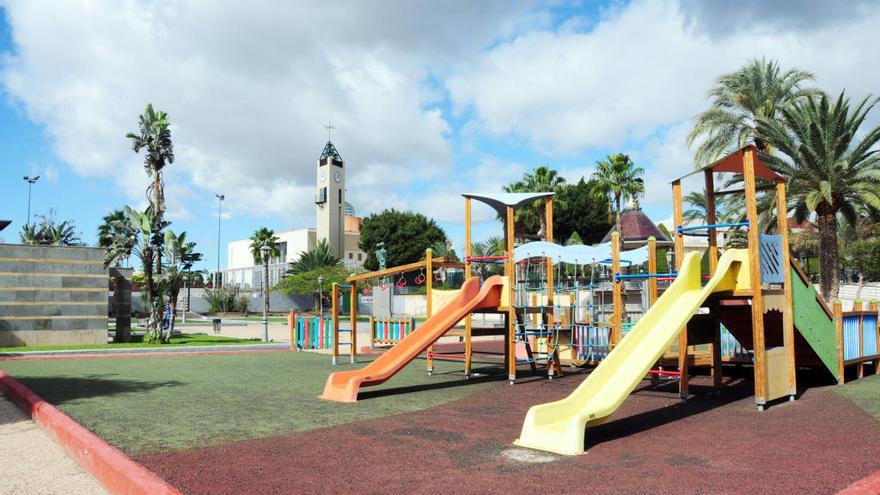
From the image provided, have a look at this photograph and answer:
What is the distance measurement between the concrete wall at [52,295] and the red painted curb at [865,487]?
23.1 m

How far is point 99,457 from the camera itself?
571cm

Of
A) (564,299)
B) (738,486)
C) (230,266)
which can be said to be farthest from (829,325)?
(230,266)

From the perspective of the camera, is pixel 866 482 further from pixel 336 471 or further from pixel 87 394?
pixel 87 394

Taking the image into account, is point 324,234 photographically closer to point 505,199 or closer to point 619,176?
point 619,176

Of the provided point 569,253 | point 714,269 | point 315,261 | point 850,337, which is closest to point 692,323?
point 714,269

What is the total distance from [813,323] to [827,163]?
1474 centimetres

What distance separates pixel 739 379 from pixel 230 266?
102 metres

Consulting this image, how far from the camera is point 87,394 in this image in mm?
10297

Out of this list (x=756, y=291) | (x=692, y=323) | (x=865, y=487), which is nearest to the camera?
(x=865, y=487)

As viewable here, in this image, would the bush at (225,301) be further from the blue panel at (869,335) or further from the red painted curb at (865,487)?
the red painted curb at (865,487)

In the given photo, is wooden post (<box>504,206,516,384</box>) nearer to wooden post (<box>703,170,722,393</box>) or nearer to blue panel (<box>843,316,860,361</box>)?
wooden post (<box>703,170,722,393</box>)

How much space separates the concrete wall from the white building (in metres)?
53.8

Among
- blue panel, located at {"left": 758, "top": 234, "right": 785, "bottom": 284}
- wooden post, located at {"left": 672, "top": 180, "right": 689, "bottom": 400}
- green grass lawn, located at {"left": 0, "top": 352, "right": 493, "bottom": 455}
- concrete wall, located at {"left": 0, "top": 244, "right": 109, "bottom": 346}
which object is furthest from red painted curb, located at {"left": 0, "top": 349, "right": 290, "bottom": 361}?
blue panel, located at {"left": 758, "top": 234, "right": 785, "bottom": 284}

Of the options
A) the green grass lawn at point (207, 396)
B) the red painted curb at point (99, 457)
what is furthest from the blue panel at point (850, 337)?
the red painted curb at point (99, 457)
